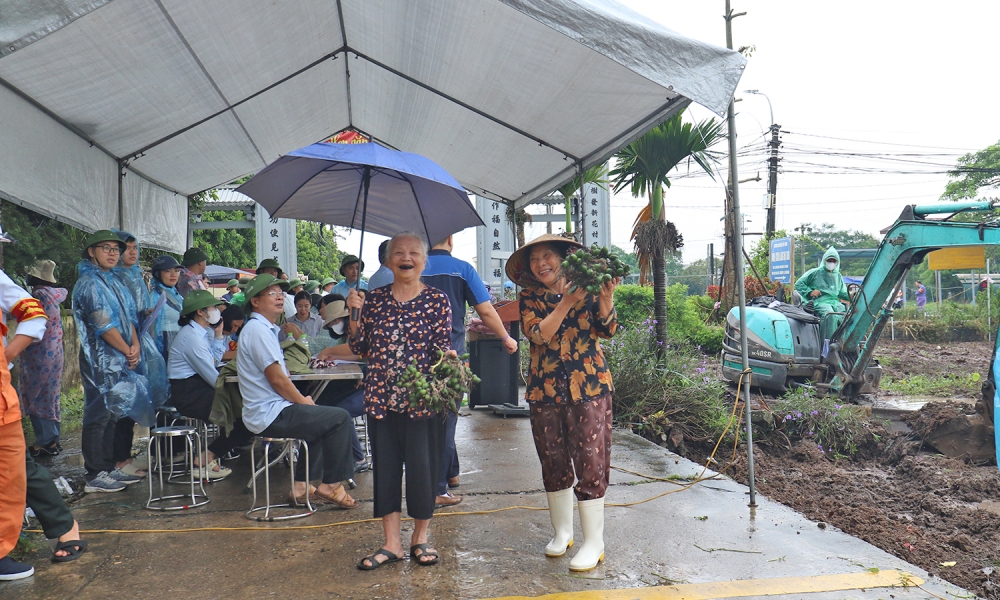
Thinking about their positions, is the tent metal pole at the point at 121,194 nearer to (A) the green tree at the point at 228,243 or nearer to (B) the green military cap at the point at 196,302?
(B) the green military cap at the point at 196,302

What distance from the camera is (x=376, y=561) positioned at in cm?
360

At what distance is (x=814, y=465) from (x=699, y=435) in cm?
126

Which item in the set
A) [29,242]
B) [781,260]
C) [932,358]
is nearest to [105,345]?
[29,242]

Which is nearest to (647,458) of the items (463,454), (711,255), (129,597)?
(463,454)

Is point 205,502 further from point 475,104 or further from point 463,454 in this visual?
point 475,104

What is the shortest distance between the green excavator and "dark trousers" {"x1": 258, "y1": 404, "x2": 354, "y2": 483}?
21.1 feet

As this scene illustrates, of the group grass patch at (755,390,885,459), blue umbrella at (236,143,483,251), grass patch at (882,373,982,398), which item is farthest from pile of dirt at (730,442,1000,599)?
blue umbrella at (236,143,483,251)

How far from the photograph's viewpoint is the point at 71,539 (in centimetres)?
377

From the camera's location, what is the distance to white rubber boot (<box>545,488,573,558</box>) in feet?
12.5

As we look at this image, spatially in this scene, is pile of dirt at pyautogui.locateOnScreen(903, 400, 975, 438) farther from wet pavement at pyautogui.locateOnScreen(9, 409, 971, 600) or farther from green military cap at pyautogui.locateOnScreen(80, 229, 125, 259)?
green military cap at pyautogui.locateOnScreen(80, 229, 125, 259)

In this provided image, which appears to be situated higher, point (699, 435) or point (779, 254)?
point (779, 254)

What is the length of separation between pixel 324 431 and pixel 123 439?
190cm

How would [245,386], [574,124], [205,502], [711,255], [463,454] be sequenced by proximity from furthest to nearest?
[711,255], [463,454], [574,124], [205,502], [245,386]

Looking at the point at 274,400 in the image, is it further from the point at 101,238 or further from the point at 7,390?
the point at 101,238
